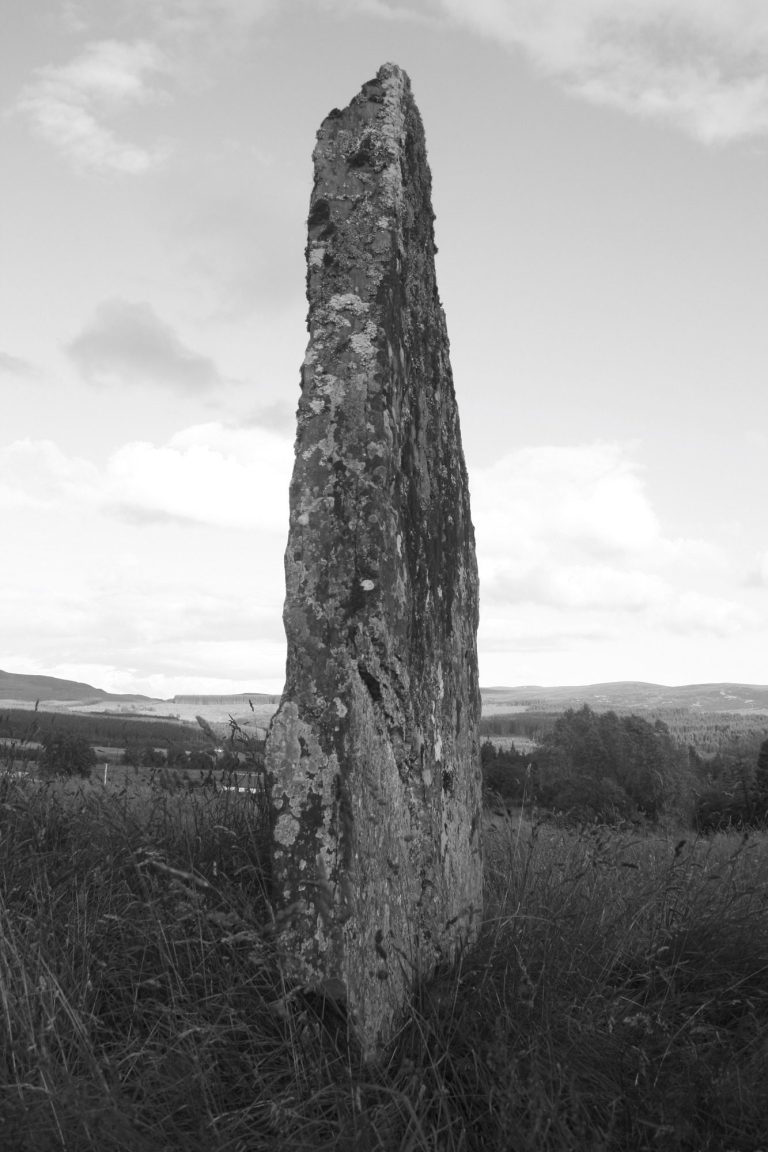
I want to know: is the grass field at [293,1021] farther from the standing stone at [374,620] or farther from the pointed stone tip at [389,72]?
the pointed stone tip at [389,72]

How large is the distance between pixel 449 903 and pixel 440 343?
3.15 m

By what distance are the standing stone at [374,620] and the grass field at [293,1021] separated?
256mm

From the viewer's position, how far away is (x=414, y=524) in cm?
470

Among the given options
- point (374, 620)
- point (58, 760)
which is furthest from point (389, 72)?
point (58, 760)

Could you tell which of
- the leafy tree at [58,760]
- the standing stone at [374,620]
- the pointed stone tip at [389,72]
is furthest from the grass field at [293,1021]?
the pointed stone tip at [389,72]

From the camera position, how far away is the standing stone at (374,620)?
374 cm

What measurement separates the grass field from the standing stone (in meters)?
0.26

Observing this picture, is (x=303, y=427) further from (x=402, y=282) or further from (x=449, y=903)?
(x=449, y=903)

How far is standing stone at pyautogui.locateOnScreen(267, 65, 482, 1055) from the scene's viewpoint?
3.74 meters

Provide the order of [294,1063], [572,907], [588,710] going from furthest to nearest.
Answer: [588,710] → [572,907] → [294,1063]

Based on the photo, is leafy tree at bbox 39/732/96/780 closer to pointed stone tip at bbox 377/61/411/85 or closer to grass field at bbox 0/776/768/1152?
grass field at bbox 0/776/768/1152

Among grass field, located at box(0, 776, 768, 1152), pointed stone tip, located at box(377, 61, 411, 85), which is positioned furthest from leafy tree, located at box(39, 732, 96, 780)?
pointed stone tip, located at box(377, 61, 411, 85)

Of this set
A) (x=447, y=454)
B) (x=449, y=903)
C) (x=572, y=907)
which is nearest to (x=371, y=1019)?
(x=449, y=903)

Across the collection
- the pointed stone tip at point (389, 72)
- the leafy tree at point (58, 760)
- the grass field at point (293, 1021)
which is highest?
the pointed stone tip at point (389, 72)
